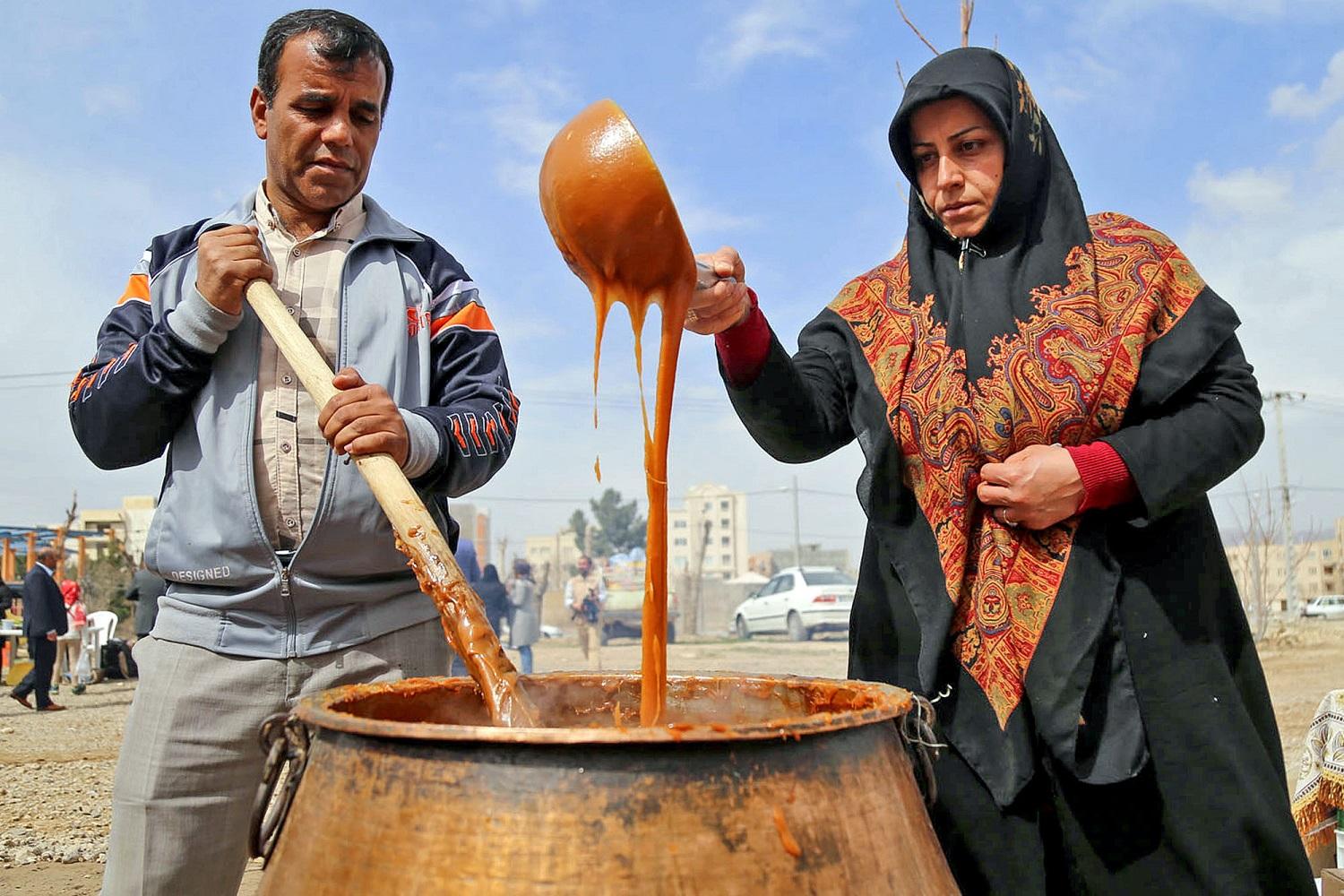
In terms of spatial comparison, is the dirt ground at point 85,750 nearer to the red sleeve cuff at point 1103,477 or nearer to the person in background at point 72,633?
the person in background at point 72,633

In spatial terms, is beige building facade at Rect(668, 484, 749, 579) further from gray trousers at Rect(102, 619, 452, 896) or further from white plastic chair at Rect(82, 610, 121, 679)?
gray trousers at Rect(102, 619, 452, 896)

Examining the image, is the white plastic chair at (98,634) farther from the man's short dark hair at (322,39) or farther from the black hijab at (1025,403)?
the black hijab at (1025,403)

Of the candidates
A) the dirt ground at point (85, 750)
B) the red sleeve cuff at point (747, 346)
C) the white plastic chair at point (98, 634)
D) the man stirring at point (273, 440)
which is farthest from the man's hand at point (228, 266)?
the white plastic chair at point (98, 634)

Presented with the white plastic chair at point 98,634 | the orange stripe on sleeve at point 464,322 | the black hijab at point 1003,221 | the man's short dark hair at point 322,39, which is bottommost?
the white plastic chair at point 98,634

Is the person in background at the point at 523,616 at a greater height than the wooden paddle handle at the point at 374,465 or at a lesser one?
lesser

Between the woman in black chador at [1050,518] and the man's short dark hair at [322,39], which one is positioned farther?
the man's short dark hair at [322,39]

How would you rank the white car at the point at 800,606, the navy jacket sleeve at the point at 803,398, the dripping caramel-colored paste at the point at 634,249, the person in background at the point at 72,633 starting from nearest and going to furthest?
1. the dripping caramel-colored paste at the point at 634,249
2. the navy jacket sleeve at the point at 803,398
3. the person in background at the point at 72,633
4. the white car at the point at 800,606

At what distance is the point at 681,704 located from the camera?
197cm

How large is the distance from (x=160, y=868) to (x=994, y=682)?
4.88 ft

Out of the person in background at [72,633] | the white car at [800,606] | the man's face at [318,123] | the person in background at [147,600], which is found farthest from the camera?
the white car at [800,606]

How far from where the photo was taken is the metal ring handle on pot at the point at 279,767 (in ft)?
4.85

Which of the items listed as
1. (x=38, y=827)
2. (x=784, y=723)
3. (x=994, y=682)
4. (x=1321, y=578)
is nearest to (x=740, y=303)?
(x=994, y=682)

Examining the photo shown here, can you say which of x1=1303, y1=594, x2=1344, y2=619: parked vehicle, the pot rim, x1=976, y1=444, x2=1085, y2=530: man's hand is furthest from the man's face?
x1=1303, y1=594, x2=1344, y2=619: parked vehicle

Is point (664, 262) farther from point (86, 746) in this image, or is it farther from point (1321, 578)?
point (1321, 578)
